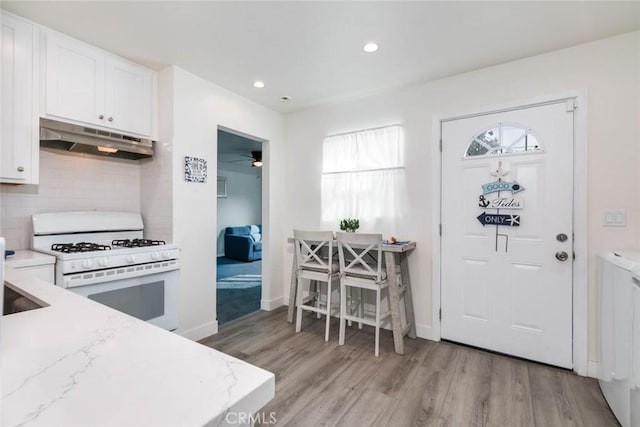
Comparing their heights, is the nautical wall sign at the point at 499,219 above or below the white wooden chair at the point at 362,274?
above

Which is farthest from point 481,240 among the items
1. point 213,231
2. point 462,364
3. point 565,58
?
point 213,231

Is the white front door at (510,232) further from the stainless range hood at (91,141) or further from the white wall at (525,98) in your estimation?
the stainless range hood at (91,141)

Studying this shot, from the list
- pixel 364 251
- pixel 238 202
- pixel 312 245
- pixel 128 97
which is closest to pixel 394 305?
pixel 364 251

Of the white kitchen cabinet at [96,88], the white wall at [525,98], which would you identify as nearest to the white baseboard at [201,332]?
the white wall at [525,98]

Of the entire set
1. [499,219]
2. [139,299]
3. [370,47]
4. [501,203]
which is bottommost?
[139,299]

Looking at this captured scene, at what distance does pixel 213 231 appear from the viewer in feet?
9.85

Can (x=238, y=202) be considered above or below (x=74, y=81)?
below

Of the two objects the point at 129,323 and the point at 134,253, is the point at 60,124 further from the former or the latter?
the point at 129,323

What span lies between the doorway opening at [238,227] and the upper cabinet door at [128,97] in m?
1.69

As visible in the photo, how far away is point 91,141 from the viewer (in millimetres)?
2293

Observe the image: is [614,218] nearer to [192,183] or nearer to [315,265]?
[315,265]

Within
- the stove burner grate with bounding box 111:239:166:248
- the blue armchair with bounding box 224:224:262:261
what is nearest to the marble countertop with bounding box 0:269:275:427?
the stove burner grate with bounding box 111:239:166:248

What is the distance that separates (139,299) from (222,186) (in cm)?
527

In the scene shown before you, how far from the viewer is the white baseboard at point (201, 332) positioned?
2.72 metres
